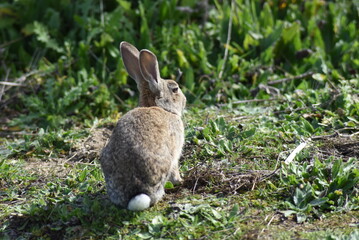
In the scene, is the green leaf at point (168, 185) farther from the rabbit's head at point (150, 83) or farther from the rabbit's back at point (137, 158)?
the rabbit's head at point (150, 83)

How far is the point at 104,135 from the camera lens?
22.9ft

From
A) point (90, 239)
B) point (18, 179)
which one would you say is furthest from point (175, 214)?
point (18, 179)

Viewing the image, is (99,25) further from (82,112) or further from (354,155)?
(354,155)

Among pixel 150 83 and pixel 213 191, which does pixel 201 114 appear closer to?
pixel 150 83

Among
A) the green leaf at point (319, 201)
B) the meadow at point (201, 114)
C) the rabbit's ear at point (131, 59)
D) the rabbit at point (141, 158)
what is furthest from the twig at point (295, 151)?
the rabbit's ear at point (131, 59)

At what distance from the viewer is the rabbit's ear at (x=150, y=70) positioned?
5941mm

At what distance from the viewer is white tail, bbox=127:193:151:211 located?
4.70 metres

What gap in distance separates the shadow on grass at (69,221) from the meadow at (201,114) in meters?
0.01

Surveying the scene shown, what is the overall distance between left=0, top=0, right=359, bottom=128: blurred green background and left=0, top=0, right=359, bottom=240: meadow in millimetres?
23

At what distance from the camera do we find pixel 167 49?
8.77 meters

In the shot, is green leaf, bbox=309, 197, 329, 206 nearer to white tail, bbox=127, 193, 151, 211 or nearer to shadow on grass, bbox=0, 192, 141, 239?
white tail, bbox=127, 193, 151, 211

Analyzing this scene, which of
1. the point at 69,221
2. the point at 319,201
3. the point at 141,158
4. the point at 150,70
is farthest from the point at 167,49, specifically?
the point at 319,201

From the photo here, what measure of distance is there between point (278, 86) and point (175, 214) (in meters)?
3.99

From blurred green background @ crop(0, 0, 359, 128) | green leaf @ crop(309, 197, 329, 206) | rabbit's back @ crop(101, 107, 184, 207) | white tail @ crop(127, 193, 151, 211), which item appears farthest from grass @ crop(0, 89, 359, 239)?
blurred green background @ crop(0, 0, 359, 128)
